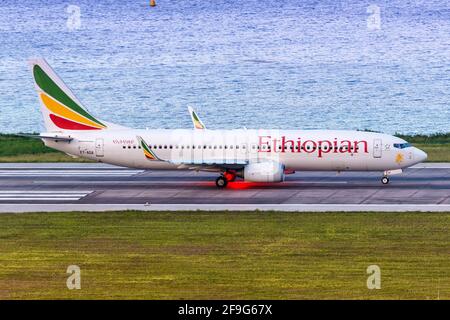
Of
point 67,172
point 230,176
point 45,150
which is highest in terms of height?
Answer: point 45,150

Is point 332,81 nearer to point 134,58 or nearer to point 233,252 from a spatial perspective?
point 134,58

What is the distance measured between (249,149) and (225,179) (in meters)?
2.33

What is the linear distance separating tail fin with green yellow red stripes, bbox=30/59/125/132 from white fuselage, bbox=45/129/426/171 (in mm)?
704

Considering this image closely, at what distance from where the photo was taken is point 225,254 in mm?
45750

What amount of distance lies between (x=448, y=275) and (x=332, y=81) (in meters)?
135

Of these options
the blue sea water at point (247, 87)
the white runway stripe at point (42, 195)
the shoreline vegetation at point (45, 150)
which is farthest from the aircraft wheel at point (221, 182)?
the blue sea water at point (247, 87)

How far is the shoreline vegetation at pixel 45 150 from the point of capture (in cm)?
8425

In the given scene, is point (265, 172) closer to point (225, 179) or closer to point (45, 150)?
point (225, 179)

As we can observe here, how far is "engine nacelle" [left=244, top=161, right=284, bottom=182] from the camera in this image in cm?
6625

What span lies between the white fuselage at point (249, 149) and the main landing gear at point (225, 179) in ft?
2.95

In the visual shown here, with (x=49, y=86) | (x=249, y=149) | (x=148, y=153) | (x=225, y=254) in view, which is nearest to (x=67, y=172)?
(x=49, y=86)

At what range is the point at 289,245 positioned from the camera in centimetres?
4788

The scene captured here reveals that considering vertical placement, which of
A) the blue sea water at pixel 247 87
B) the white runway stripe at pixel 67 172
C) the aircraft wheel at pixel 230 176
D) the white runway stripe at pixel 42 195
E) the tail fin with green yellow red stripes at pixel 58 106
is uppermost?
the blue sea water at pixel 247 87

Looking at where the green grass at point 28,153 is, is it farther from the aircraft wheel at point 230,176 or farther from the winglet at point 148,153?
the aircraft wheel at point 230,176
